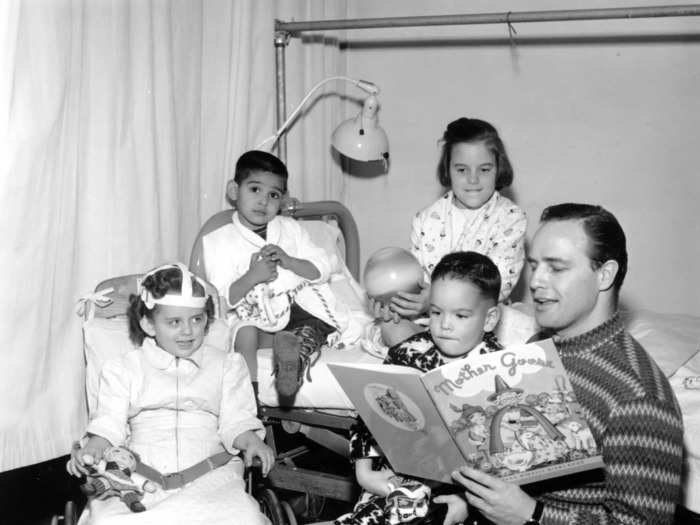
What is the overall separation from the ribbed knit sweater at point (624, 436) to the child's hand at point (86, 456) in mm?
1163

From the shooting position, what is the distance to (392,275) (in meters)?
2.65

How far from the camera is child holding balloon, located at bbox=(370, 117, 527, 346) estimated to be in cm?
303

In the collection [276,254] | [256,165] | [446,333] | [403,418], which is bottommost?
[403,418]

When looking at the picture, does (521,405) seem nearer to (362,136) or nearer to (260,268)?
(260,268)

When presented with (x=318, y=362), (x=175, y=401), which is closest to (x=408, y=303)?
(x=318, y=362)

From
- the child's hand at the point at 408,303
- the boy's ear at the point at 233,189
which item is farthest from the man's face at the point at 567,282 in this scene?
the boy's ear at the point at 233,189

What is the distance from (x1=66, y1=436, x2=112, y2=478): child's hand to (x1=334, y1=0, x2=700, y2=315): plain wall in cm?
257

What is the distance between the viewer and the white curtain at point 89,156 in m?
2.61

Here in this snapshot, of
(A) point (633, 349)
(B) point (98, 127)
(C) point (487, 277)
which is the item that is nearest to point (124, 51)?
(B) point (98, 127)

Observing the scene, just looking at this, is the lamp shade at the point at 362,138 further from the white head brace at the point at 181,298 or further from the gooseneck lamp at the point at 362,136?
the white head brace at the point at 181,298

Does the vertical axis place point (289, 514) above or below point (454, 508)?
below

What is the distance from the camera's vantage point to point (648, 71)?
3924mm

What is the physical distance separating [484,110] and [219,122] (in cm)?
144

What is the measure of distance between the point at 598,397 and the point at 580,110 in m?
2.65
